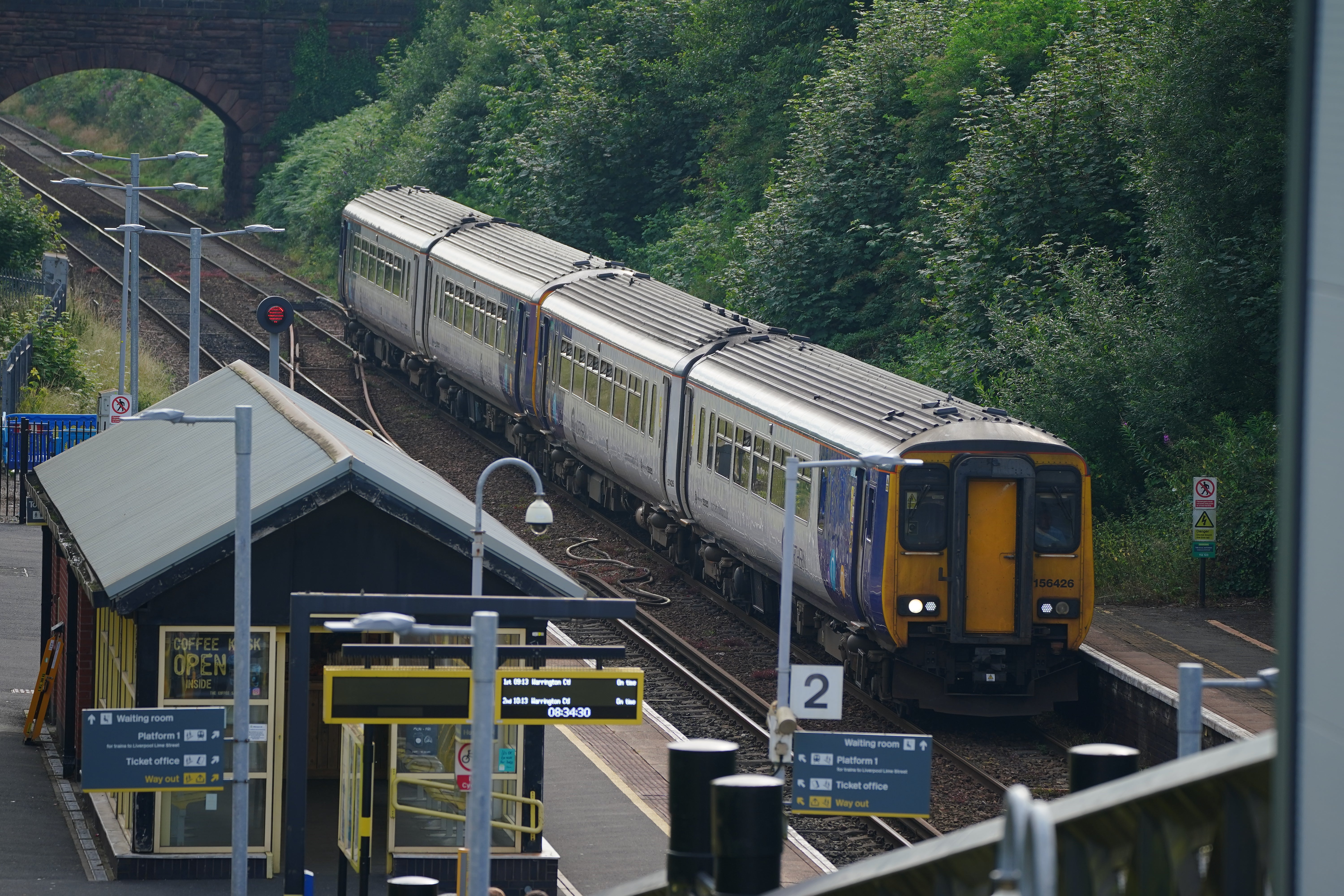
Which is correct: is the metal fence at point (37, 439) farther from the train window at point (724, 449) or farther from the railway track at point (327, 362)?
the train window at point (724, 449)

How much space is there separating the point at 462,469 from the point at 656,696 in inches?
477

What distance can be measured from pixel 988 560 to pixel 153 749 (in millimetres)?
9004

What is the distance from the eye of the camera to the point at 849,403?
21.0 meters

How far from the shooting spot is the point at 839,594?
19938 mm

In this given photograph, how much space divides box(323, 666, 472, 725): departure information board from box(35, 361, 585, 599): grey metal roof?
235 cm

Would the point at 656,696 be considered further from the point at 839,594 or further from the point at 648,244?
the point at 648,244

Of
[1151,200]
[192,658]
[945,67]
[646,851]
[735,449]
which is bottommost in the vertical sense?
[646,851]

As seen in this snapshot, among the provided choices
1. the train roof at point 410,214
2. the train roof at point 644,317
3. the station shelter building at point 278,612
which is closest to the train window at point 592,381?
the train roof at point 644,317

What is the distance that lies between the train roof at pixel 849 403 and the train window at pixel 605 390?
2891 mm

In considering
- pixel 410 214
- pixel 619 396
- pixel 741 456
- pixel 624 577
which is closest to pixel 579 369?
pixel 619 396

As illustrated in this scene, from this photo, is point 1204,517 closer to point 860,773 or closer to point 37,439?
point 860,773

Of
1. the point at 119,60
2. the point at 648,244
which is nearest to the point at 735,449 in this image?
the point at 648,244

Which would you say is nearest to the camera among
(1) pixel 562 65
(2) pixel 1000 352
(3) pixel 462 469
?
(2) pixel 1000 352

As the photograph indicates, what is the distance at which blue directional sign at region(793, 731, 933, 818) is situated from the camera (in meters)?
14.7
